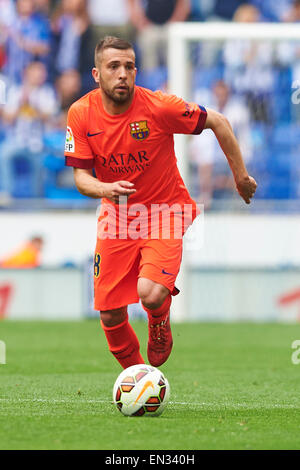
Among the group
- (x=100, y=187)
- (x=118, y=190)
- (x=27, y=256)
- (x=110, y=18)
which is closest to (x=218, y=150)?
(x=27, y=256)

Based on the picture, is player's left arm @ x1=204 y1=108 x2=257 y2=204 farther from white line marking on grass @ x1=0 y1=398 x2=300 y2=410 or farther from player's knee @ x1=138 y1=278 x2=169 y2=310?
white line marking on grass @ x1=0 y1=398 x2=300 y2=410

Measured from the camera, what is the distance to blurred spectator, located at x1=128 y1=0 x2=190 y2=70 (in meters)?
18.7

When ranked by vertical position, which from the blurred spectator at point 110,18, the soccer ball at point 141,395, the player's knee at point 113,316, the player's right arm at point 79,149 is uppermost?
the blurred spectator at point 110,18

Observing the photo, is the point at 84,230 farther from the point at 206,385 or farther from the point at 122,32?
the point at 206,385

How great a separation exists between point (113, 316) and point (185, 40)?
Answer: 8.81 meters

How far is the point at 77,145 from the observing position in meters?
6.68

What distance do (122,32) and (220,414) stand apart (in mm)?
14123

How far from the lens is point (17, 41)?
18656mm

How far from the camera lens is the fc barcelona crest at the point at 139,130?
6688 mm

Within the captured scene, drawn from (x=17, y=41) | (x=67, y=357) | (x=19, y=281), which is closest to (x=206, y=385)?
(x=67, y=357)

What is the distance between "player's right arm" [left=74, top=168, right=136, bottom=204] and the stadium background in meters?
8.36

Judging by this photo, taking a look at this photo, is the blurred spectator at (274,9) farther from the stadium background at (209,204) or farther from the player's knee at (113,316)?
the player's knee at (113,316)

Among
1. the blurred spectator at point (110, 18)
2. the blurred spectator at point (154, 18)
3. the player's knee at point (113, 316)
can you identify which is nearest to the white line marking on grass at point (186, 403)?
the player's knee at point (113, 316)

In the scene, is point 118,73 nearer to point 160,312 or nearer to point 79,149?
point 79,149
